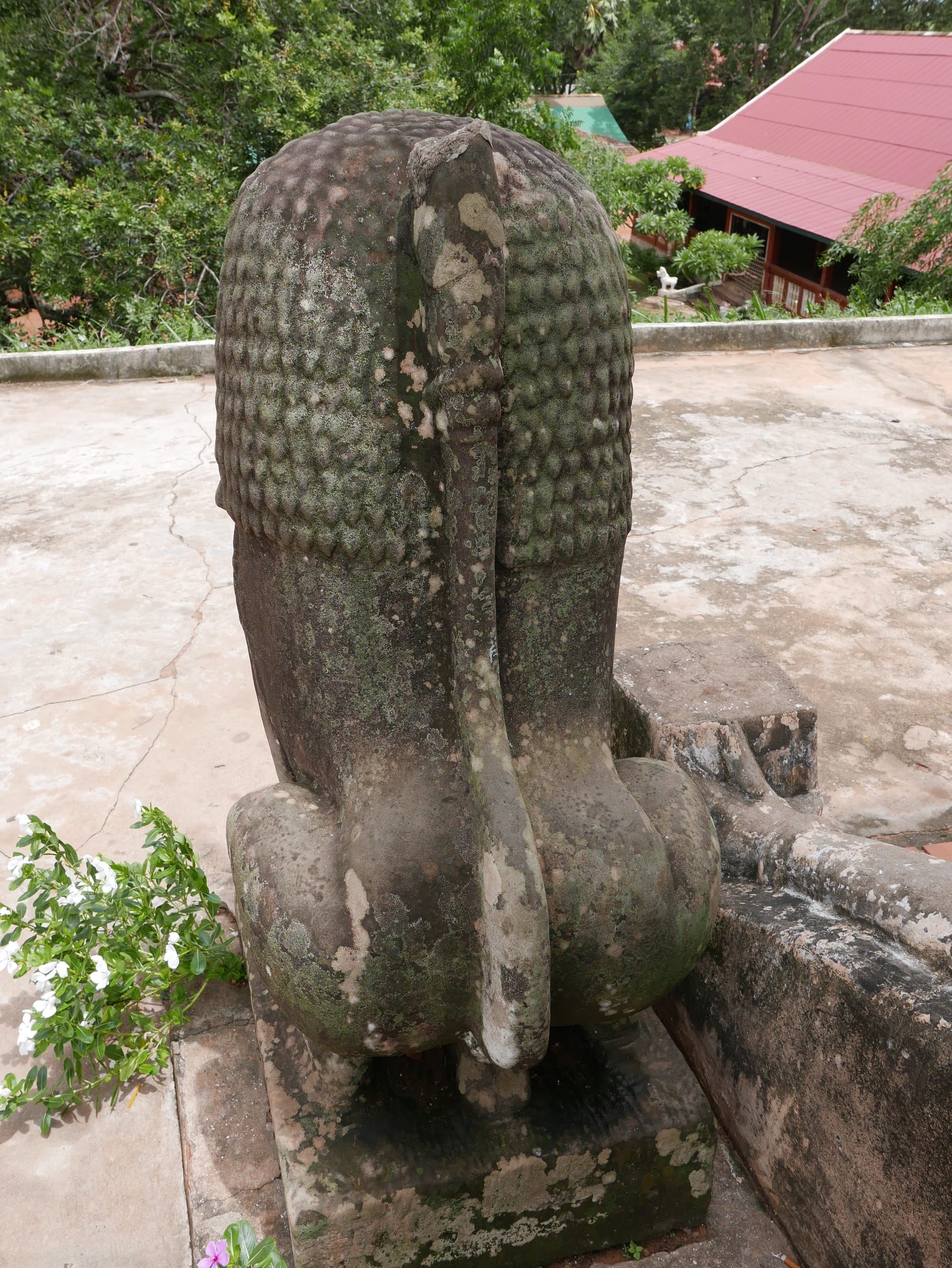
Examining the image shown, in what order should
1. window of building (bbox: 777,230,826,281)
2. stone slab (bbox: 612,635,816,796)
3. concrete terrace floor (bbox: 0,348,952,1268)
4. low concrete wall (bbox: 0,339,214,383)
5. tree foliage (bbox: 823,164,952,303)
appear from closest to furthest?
concrete terrace floor (bbox: 0,348,952,1268) < stone slab (bbox: 612,635,816,796) < low concrete wall (bbox: 0,339,214,383) < tree foliage (bbox: 823,164,952,303) < window of building (bbox: 777,230,826,281)

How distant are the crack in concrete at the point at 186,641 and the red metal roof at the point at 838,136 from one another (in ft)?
27.9

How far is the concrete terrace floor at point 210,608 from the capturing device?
1.66m

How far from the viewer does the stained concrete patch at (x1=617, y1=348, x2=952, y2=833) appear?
2834 mm

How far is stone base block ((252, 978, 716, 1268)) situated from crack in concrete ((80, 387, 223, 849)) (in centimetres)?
115

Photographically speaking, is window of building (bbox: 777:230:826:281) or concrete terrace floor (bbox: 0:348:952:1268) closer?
concrete terrace floor (bbox: 0:348:952:1268)

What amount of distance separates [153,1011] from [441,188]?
1498 millimetres

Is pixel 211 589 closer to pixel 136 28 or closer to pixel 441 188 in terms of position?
pixel 441 188

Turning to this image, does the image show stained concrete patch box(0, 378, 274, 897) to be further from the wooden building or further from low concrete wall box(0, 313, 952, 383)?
the wooden building

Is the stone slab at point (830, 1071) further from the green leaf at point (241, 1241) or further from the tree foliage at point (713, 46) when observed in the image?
the tree foliage at point (713, 46)

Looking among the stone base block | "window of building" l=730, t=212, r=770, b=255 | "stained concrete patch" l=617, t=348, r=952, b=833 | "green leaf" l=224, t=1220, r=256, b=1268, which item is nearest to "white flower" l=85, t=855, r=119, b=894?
the stone base block

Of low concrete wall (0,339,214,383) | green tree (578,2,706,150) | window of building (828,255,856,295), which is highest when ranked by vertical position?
green tree (578,2,706,150)

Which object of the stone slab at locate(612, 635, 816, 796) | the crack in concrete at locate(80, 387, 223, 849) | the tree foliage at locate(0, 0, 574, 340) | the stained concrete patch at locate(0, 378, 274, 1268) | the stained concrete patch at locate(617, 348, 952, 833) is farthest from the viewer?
the tree foliage at locate(0, 0, 574, 340)

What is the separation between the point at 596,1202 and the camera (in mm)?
1410

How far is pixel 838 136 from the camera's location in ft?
42.3
